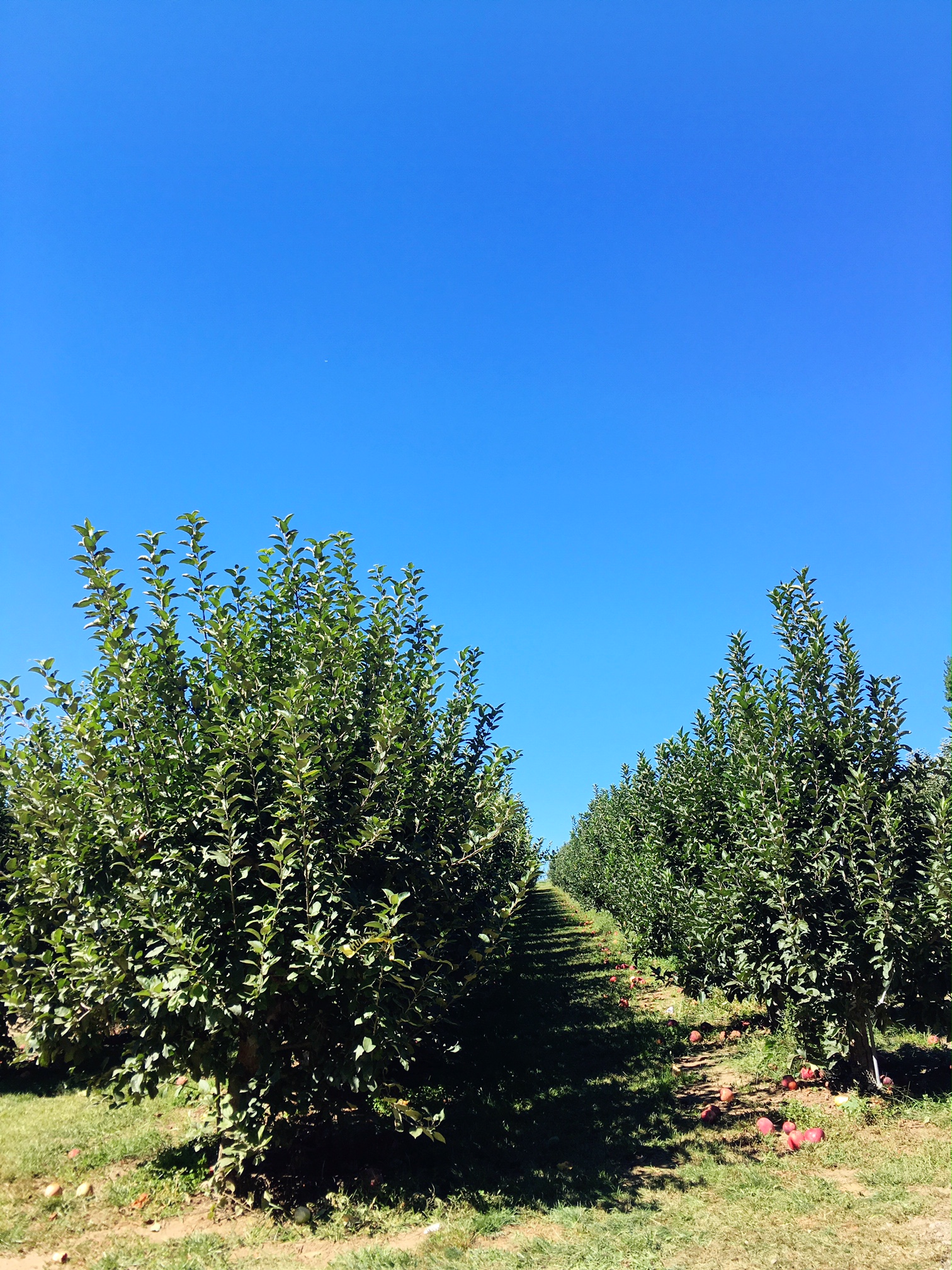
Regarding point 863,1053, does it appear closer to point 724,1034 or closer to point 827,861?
point 827,861

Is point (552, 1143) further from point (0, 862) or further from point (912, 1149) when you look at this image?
point (0, 862)

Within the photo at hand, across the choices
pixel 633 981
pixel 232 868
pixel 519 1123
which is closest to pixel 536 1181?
pixel 519 1123

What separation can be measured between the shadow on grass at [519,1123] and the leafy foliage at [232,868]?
0.86 metres

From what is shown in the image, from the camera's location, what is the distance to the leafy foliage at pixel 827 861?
745 cm

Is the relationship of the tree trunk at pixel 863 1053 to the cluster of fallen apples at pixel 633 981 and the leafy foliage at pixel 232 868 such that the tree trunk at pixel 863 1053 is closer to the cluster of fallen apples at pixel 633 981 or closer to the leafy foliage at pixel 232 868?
the leafy foliage at pixel 232 868

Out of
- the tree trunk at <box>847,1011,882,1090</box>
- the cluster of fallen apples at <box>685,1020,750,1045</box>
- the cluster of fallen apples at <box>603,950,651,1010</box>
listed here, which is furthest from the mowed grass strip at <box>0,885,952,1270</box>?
the cluster of fallen apples at <box>603,950,651,1010</box>

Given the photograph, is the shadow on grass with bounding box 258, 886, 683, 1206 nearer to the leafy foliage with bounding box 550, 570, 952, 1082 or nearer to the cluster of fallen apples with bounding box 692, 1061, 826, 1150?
the cluster of fallen apples with bounding box 692, 1061, 826, 1150

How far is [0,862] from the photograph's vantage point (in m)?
10.9

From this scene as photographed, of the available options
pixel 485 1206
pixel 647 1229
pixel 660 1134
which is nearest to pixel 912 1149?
pixel 660 1134

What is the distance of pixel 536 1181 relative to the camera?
6582 mm

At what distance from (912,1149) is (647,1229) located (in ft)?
9.60

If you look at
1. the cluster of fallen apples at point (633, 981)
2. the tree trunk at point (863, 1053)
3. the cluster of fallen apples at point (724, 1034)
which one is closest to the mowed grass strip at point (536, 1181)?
the tree trunk at point (863, 1053)

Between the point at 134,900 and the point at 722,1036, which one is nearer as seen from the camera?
the point at 134,900

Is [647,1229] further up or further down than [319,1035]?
further down
